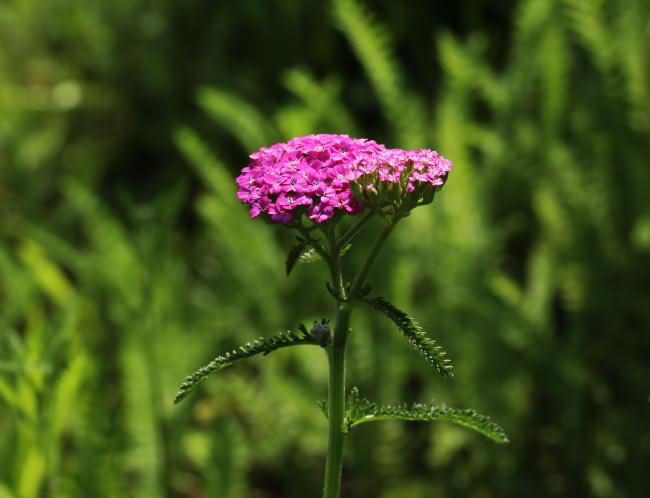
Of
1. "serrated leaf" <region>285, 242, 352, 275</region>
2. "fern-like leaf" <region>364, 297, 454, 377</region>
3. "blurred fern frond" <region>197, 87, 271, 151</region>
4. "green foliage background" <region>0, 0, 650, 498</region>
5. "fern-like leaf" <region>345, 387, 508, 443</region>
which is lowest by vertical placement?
"fern-like leaf" <region>345, 387, 508, 443</region>

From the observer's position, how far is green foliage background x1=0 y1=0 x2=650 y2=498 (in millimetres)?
1933

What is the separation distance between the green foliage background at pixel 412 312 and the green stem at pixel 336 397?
0.80 metres

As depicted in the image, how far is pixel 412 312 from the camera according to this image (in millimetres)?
2162

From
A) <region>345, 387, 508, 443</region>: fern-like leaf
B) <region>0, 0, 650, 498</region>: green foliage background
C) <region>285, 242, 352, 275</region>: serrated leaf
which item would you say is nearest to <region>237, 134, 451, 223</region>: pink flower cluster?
<region>285, 242, 352, 275</region>: serrated leaf

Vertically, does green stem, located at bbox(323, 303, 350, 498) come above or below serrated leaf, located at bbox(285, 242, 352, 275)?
below

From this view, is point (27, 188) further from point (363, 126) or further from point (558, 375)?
point (558, 375)

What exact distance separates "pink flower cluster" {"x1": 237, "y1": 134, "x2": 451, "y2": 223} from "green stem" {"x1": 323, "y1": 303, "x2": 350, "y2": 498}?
11 cm

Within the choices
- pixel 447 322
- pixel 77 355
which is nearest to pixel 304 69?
pixel 447 322

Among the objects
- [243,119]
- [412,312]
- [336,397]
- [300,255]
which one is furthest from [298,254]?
[243,119]

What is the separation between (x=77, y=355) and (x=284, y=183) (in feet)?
3.74

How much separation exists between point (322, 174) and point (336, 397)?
0.22 metres

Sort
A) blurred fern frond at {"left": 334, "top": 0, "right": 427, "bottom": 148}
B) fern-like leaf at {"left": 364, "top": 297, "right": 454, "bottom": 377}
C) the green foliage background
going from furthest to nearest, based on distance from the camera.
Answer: blurred fern frond at {"left": 334, "top": 0, "right": 427, "bottom": 148} < the green foliage background < fern-like leaf at {"left": 364, "top": 297, "right": 454, "bottom": 377}

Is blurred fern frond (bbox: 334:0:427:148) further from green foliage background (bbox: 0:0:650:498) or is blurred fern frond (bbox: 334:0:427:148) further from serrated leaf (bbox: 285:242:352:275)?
serrated leaf (bbox: 285:242:352:275)

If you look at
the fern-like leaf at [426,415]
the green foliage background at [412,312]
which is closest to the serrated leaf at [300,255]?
the fern-like leaf at [426,415]
